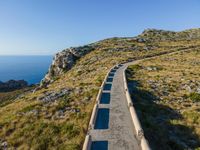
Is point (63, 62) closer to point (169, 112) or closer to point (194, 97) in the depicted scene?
point (194, 97)

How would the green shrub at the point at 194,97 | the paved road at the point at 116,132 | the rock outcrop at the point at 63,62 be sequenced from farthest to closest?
1. the rock outcrop at the point at 63,62
2. the green shrub at the point at 194,97
3. the paved road at the point at 116,132

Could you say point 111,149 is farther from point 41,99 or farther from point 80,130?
point 41,99

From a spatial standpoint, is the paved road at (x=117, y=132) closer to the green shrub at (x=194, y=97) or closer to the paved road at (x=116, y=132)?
the paved road at (x=116, y=132)

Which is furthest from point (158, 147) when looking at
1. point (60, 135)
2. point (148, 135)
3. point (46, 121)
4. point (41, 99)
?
point (41, 99)

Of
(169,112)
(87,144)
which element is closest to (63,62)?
(169,112)

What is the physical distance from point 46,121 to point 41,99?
8726mm

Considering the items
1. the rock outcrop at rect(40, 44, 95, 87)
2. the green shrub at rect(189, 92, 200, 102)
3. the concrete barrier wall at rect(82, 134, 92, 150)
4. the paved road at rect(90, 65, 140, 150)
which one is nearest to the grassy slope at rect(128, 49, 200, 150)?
the green shrub at rect(189, 92, 200, 102)

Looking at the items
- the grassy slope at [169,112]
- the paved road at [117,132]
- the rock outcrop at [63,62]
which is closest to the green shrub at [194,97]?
the grassy slope at [169,112]

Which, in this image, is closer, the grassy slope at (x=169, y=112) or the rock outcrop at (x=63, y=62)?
the grassy slope at (x=169, y=112)

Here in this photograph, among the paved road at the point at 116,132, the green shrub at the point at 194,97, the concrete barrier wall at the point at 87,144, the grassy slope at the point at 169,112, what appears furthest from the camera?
the green shrub at the point at 194,97

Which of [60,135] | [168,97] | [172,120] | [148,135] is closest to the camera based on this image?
[148,135]

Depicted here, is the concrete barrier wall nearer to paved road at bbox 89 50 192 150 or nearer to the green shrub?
paved road at bbox 89 50 192 150

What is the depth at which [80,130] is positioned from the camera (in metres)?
17.5

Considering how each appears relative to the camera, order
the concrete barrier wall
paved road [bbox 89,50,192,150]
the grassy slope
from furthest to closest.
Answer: the grassy slope
paved road [bbox 89,50,192,150]
the concrete barrier wall
